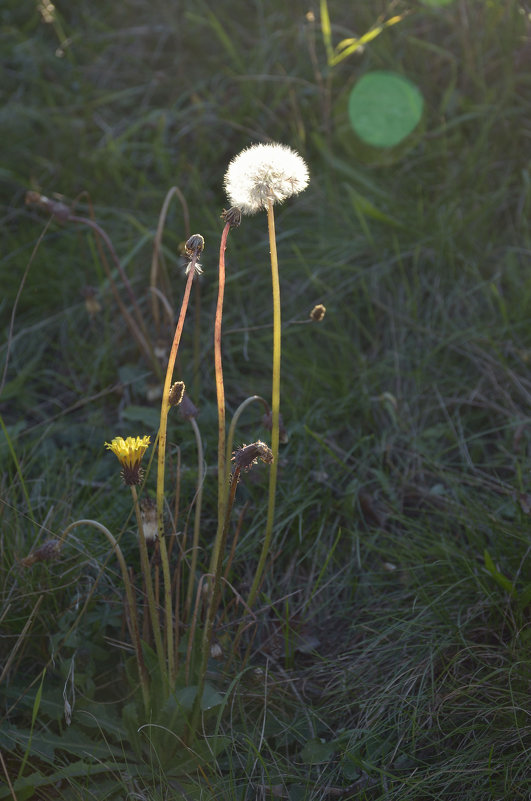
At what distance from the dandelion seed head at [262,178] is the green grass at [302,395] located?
0.56 meters

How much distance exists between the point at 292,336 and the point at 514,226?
0.89m

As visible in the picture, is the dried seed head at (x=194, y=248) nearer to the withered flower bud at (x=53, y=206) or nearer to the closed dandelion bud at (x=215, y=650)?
the closed dandelion bud at (x=215, y=650)

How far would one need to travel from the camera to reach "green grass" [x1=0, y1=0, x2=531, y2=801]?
4.64 feet

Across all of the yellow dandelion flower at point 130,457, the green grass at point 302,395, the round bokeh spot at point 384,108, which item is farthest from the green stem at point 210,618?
the round bokeh spot at point 384,108

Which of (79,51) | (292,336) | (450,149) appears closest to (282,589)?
(292,336)

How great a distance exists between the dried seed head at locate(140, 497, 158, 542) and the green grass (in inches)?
7.1

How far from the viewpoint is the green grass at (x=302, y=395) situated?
4.64ft

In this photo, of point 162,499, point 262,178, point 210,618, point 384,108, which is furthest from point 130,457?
point 384,108

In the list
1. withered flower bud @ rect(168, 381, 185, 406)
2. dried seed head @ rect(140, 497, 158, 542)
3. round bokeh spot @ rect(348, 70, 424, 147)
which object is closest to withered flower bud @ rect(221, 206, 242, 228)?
withered flower bud @ rect(168, 381, 185, 406)

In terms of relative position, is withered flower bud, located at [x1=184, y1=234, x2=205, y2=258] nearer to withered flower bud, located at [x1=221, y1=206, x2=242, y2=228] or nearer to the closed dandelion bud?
withered flower bud, located at [x1=221, y1=206, x2=242, y2=228]

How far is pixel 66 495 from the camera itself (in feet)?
6.07

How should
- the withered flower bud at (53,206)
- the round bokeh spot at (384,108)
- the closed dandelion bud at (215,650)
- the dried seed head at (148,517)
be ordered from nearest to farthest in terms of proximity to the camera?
the dried seed head at (148,517) < the closed dandelion bud at (215,650) < the withered flower bud at (53,206) < the round bokeh spot at (384,108)

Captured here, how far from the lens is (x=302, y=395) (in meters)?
2.20

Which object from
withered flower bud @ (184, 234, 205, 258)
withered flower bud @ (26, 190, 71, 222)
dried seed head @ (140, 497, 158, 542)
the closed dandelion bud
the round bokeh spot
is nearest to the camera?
withered flower bud @ (184, 234, 205, 258)
